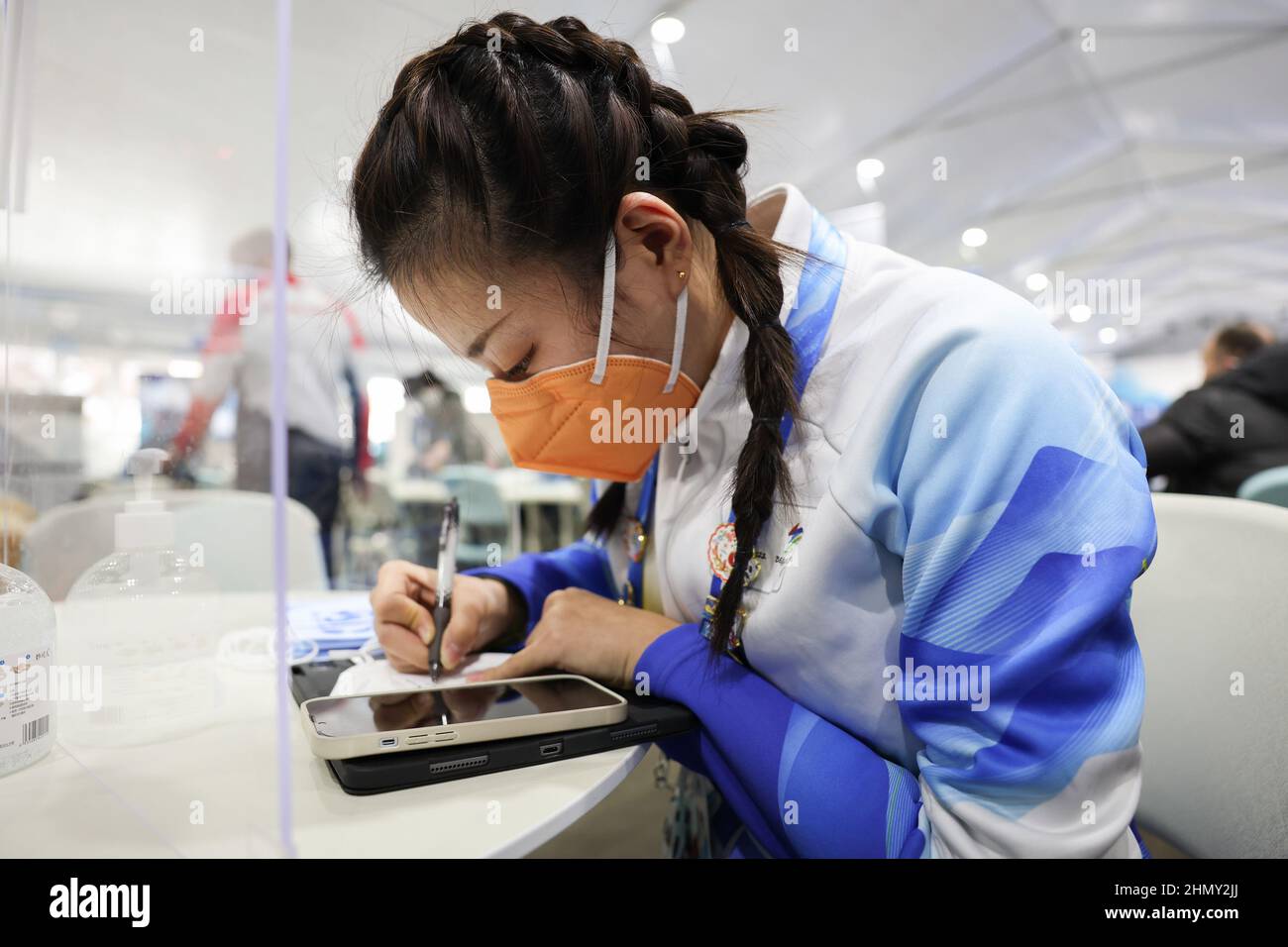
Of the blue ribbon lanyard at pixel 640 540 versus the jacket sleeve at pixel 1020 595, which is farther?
the blue ribbon lanyard at pixel 640 540

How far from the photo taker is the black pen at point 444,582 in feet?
2.43

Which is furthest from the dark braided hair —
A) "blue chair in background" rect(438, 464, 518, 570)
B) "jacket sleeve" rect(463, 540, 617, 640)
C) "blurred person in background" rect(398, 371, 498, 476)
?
"blurred person in background" rect(398, 371, 498, 476)

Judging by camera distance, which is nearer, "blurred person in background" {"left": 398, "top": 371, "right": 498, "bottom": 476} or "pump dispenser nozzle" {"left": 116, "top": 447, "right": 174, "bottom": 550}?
"pump dispenser nozzle" {"left": 116, "top": 447, "right": 174, "bottom": 550}

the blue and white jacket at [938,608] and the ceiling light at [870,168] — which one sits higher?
the ceiling light at [870,168]

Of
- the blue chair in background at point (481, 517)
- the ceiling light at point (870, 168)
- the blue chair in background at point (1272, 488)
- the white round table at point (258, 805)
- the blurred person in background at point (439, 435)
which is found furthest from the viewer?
the blurred person in background at point (439, 435)

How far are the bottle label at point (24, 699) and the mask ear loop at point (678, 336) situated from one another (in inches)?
23.0

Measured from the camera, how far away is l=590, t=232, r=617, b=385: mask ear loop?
71 cm

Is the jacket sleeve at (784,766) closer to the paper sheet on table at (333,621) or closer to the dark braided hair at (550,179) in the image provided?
the dark braided hair at (550,179)

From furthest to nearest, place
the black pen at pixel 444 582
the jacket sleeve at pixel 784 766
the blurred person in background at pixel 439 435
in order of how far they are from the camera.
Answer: the blurred person in background at pixel 439 435
the black pen at pixel 444 582
the jacket sleeve at pixel 784 766

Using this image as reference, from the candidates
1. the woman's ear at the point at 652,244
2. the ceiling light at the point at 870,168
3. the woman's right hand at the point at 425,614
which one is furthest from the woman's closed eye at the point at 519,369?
the ceiling light at the point at 870,168

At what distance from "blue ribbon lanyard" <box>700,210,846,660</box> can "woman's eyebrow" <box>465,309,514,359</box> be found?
0.28 metres

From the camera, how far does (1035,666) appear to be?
47 cm

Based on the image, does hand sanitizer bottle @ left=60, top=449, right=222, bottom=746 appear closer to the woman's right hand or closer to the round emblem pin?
the woman's right hand

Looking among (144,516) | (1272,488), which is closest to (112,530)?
(144,516)
